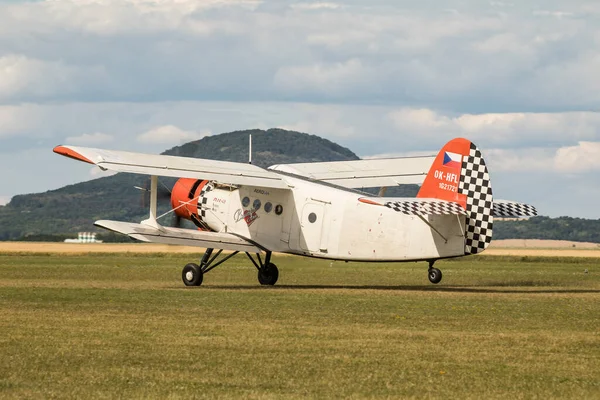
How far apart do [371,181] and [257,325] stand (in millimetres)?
13348

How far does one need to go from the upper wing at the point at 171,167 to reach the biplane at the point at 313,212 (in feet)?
0.09

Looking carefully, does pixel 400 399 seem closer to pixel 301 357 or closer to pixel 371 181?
pixel 301 357

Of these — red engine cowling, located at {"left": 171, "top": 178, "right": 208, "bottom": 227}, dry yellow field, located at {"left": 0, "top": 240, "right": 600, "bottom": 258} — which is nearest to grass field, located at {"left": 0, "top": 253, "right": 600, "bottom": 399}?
red engine cowling, located at {"left": 171, "top": 178, "right": 208, "bottom": 227}

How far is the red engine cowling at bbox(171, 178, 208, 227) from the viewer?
1105 inches

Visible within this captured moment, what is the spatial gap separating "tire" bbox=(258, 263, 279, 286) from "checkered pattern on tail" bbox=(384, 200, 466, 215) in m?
5.72

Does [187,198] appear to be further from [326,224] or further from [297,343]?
[297,343]

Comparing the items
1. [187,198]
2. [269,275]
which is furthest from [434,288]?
[187,198]

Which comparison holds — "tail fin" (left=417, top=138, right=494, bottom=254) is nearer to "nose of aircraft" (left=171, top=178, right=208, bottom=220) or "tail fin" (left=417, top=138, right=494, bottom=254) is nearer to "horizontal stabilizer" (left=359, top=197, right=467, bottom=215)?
"horizontal stabilizer" (left=359, top=197, right=467, bottom=215)

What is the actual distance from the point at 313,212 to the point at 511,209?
180 inches

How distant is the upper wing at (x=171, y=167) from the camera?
2369 cm

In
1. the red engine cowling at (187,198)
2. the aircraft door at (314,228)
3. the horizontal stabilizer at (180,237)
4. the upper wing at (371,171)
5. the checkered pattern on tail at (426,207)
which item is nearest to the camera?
the checkered pattern on tail at (426,207)

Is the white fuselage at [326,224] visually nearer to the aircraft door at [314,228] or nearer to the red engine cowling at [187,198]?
the aircraft door at [314,228]

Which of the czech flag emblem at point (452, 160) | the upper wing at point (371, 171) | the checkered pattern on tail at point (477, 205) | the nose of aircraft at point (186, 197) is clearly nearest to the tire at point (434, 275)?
the upper wing at point (371, 171)

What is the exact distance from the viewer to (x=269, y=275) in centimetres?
2773
